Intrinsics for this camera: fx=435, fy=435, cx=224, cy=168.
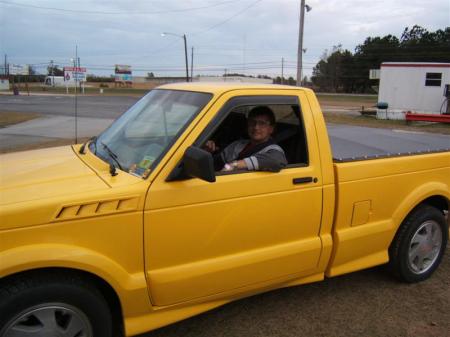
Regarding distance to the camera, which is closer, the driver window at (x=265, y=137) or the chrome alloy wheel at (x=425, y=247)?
the driver window at (x=265, y=137)

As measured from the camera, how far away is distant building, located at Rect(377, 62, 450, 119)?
24781mm

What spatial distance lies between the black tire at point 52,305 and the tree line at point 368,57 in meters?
89.2

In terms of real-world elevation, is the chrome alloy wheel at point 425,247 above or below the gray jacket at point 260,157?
below

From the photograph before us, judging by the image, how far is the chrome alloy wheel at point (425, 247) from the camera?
403 centimetres

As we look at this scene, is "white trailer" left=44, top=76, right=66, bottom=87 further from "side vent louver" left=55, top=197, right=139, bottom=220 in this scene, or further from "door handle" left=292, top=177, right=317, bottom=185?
"side vent louver" left=55, top=197, right=139, bottom=220

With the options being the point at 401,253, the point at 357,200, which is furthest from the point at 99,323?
the point at 401,253

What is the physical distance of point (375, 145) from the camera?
4117 mm

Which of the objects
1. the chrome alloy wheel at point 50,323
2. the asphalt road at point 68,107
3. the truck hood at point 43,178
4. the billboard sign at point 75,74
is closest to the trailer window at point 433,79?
the asphalt road at point 68,107

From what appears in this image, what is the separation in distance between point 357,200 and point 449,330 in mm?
1181

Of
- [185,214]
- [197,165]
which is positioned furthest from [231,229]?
[197,165]

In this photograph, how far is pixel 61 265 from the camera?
2.33 m

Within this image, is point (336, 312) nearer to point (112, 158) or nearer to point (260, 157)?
point (260, 157)

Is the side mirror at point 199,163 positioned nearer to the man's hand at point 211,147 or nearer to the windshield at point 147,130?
the windshield at point 147,130

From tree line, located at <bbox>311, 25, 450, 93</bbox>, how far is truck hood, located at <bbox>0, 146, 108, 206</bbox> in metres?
88.6
